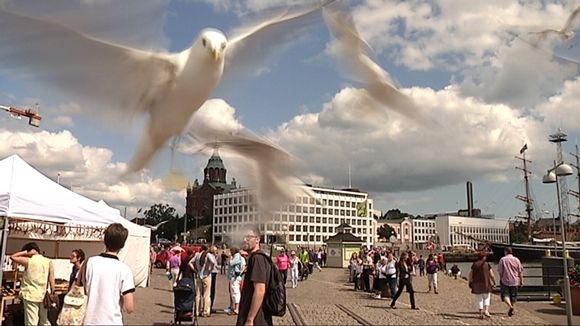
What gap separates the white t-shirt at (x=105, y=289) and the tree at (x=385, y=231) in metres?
175

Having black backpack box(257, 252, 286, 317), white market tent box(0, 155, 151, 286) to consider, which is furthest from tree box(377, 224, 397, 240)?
black backpack box(257, 252, 286, 317)

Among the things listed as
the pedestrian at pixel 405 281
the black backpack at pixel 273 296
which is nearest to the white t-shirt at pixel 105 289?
the black backpack at pixel 273 296

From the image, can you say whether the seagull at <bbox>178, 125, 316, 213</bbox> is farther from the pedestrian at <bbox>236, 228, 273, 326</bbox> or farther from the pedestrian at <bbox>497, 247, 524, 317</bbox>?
the pedestrian at <bbox>497, 247, 524, 317</bbox>

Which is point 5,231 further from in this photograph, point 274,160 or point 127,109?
point 274,160

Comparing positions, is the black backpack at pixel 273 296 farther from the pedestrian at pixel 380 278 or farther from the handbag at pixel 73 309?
the pedestrian at pixel 380 278

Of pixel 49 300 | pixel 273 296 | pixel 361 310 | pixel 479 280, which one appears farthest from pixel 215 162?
pixel 479 280

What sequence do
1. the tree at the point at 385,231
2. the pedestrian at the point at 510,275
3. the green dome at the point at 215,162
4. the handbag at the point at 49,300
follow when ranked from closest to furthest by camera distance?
1. the handbag at the point at 49,300
2. the green dome at the point at 215,162
3. the pedestrian at the point at 510,275
4. the tree at the point at 385,231

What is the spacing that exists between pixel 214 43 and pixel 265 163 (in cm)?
281

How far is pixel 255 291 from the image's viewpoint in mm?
6148

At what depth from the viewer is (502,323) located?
1395 cm

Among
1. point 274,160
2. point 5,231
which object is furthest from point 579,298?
point 5,231

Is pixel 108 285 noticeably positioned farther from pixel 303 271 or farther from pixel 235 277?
pixel 303 271

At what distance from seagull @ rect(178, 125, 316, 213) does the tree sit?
169m

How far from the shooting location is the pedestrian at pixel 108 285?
5.34 metres
